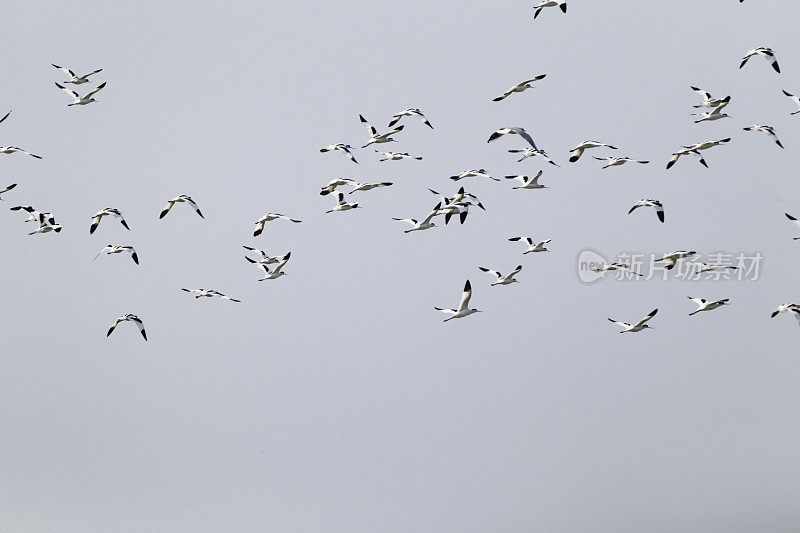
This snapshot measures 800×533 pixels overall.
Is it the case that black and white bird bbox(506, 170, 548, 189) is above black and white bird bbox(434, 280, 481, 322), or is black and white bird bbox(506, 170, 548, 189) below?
above

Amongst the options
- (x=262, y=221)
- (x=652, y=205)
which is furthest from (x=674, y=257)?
(x=262, y=221)

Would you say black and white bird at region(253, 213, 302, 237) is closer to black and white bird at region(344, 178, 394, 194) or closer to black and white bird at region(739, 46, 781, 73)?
black and white bird at region(344, 178, 394, 194)

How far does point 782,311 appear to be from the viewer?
2130 inches

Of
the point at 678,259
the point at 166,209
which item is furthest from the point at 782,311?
the point at 166,209

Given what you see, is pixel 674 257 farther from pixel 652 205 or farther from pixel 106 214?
pixel 106 214

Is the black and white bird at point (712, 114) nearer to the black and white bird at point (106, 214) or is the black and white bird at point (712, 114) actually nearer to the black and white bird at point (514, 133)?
the black and white bird at point (514, 133)

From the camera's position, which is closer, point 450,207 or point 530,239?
point 450,207

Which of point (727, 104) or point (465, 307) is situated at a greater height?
point (727, 104)

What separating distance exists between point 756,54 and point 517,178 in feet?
29.2

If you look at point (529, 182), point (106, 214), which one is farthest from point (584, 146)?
point (106, 214)

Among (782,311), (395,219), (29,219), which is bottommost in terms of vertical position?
(782,311)

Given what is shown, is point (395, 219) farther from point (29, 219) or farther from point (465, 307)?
point (29, 219)

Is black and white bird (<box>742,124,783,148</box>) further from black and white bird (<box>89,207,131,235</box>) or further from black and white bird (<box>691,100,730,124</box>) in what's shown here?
black and white bird (<box>89,207,131,235</box>)

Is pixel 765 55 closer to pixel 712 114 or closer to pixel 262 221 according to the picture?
pixel 712 114
